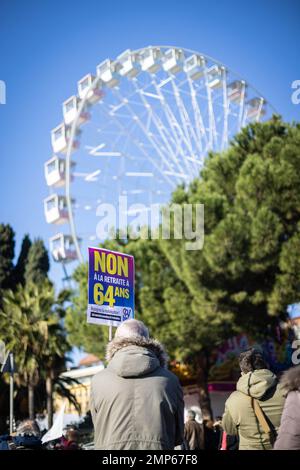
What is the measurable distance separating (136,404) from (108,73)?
26.5 metres

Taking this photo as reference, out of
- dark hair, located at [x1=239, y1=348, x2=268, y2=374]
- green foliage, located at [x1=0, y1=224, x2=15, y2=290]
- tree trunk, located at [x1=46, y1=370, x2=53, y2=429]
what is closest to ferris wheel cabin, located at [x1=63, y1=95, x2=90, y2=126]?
tree trunk, located at [x1=46, y1=370, x2=53, y2=429]

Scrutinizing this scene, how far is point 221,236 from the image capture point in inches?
835

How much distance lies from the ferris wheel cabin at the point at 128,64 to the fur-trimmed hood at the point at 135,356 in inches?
1043

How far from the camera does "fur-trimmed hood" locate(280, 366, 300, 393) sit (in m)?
3.48

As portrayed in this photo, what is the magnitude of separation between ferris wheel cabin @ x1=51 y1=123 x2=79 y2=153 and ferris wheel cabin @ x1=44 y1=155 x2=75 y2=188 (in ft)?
1.43

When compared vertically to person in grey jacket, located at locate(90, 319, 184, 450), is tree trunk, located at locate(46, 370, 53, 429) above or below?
below

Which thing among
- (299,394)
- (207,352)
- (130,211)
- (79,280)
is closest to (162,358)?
(299,394)

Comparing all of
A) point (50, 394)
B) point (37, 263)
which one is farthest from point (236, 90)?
point (37, 263)

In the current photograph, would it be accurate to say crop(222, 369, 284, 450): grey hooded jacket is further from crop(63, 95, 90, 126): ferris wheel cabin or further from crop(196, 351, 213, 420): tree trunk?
crop(63, 95, 90, 126): ferris wheel cabin

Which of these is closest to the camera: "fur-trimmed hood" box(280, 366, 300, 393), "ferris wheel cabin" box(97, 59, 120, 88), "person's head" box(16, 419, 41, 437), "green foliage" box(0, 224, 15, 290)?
"fur-trimmed hood" box(280, 366, 300, 393)

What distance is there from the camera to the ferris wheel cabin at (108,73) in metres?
28.6

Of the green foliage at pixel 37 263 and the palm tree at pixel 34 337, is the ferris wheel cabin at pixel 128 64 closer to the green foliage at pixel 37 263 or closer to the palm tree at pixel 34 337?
the palm tree at pixel 34 337

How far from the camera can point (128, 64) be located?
2908cm

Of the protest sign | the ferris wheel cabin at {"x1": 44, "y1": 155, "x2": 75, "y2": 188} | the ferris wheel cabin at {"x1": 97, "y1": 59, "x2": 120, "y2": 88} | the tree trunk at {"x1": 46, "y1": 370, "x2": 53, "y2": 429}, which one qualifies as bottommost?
the tree trunk at {"x1": 46, "y1": 370, "x2": 53, "y2": 429}
